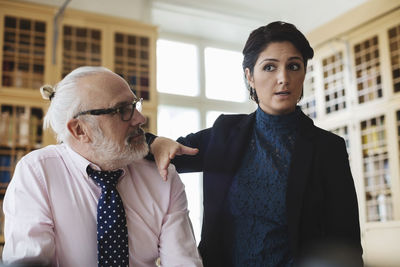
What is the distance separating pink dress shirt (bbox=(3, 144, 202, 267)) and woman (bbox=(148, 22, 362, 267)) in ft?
0.39

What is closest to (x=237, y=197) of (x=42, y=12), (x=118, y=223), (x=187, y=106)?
(x=118, y=223)

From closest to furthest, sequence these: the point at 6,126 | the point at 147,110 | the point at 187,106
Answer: the point at 6,126 < the point at 147,110 < the point at 187,106

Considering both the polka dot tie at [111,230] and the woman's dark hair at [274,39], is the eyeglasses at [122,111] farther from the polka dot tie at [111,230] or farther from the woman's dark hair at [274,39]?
the woman's dark hair at [274,39]

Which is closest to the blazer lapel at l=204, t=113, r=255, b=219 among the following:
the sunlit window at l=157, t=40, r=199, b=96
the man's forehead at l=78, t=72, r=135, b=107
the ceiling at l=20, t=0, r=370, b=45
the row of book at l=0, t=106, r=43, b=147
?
the man's forehead at l=78, t=72, r=135, b=107

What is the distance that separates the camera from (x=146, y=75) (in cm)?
524

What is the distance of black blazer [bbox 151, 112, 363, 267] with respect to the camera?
143cm

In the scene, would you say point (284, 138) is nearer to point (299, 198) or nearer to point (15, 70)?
point (299, 198)

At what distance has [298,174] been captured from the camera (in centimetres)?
150

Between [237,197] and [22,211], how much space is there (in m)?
0.66

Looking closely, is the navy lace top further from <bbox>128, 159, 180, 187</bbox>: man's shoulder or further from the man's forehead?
the man's forehead

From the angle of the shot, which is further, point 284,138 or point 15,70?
point 15,70

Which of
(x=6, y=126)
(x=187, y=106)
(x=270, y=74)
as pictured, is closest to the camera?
(x=270, y=74)

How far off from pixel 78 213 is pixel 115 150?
0.23m

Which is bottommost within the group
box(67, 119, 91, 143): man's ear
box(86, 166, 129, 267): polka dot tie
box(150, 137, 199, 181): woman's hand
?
box(86, 166, 129, 267): polka dot tie
